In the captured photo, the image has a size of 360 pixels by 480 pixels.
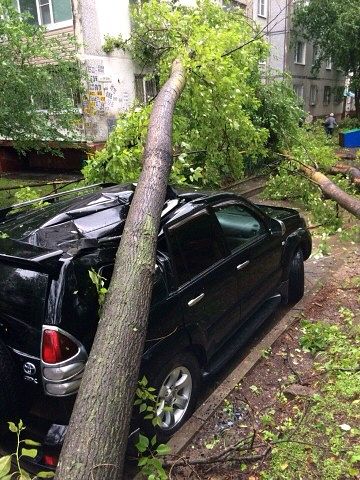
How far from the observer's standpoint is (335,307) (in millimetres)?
4910

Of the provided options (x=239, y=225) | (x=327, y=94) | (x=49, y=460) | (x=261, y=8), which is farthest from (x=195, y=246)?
(x=327, y=94)

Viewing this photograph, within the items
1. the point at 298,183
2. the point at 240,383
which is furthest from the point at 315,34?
the point at 240,383

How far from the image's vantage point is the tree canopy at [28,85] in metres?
7.83

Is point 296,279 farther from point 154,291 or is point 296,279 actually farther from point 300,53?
point 300,53

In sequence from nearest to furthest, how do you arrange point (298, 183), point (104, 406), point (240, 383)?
point (104, 406) < point (240, 383) < point (298, 183)

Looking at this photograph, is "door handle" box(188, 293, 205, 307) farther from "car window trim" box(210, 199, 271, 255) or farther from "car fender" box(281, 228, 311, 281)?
"car fender" box(281, 228, 311, 281)

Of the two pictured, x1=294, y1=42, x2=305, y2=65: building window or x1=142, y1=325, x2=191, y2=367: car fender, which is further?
x1=294, y1=42, x2=305, y2=65: building window

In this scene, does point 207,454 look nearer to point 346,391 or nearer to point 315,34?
point 346,391

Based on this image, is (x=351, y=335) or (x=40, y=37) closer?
(x=351, y=335)

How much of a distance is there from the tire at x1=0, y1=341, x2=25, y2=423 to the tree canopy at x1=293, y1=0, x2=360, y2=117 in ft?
81.6

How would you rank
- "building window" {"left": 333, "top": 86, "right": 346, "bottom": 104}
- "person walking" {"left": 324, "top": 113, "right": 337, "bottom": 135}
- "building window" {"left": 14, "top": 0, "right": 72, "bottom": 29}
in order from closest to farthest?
"building window" {"left": 14, "top": 0, "right": 72, "bottom": 29}
"person walking" {"left": 324, "top": 113, "right": 337, "bottom": 135}
"building window" {"left": 333, "top": 86, "right": 346, "bottom": 104}

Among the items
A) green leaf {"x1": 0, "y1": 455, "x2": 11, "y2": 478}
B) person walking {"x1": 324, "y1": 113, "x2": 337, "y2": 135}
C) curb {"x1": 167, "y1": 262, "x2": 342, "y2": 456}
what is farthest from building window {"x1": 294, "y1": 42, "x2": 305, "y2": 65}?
green leaf {"x1": 0, "y1": 455, "x2": 11, "y2": 478}

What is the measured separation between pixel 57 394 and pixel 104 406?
534 millimetres

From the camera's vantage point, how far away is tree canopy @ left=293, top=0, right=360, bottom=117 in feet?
70.9
